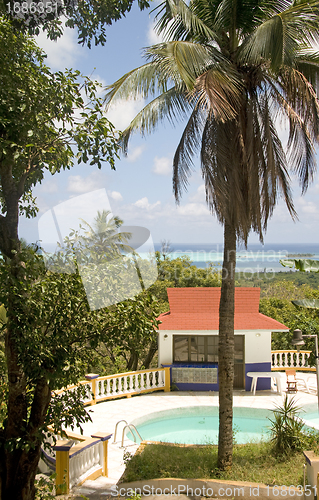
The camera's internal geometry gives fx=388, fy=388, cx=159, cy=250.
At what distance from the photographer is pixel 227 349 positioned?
7.61 metres

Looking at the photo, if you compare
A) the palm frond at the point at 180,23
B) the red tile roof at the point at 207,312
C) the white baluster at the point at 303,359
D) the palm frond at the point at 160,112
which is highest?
the palm frond at the point at 180,23

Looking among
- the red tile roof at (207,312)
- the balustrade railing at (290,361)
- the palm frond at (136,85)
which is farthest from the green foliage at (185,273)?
the palm frond at (136,85)

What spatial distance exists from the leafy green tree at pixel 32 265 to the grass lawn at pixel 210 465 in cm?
231

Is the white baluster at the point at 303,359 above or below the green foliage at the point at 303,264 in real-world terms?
below

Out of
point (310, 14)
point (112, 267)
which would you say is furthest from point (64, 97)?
point (310, 14)

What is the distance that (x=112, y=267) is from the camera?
5859mm

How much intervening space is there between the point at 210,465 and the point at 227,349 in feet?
7.20

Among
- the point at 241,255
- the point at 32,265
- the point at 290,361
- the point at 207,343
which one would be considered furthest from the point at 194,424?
the point at 32,265

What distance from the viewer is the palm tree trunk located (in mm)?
7320

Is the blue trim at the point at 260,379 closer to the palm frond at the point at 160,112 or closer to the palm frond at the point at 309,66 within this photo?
the palm frond at the point at 160,112

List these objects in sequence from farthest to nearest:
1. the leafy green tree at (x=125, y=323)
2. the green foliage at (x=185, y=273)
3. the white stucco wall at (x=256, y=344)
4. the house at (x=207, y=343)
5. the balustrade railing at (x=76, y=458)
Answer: the green foliage at (x=185, y=273) < the white stucco wall at (x=256, y=344) < the house at (x=207, y=343) < the balustrade railing at (x=76, y=458) < the leafy green tree at (x=125, y=323)

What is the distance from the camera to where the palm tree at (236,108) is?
23.4 ft

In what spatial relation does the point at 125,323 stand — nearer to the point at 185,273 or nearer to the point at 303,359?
the point at 303,359

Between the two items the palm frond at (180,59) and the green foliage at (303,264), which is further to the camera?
the green foliage at (303,264)
